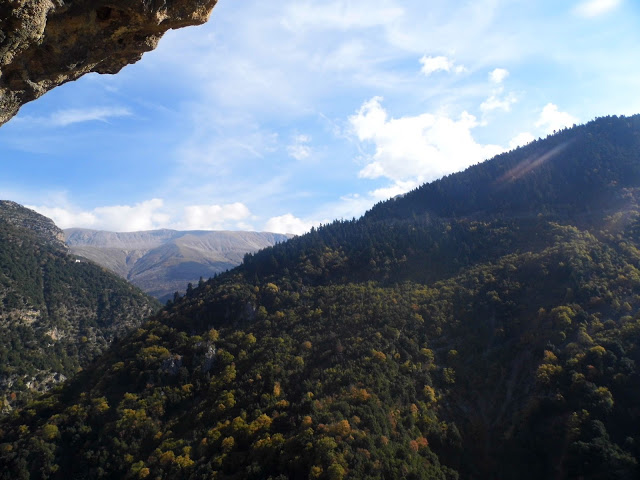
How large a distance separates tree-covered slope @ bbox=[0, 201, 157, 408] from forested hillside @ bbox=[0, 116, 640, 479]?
34.8 metres

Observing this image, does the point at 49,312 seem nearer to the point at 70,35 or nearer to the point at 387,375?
the point at 387,375

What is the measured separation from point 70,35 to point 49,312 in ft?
475

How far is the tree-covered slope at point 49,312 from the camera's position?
98.6 m

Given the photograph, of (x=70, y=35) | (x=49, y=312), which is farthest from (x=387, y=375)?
(x=49, y=312)

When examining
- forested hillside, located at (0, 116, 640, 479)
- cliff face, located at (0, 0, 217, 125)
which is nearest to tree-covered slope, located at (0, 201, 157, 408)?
forested hillside, located at (0, 116, 640, 479)

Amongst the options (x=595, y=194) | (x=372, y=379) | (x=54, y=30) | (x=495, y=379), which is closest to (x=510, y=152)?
(x=595, y=194)

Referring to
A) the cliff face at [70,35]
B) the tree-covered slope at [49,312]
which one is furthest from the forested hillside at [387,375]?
the cliff face at [70,35]

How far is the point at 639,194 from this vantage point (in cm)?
11706

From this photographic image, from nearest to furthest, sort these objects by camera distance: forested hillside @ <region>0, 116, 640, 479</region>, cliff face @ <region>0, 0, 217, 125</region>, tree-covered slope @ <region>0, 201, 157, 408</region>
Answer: cliff face @ <region>0, 0, 217, 125</region> < forested hillside @ <region>0, 116, 640, 479</region> < tree-covered slope @ <region>0, 201, 157, 408</region>

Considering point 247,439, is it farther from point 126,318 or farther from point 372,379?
point 126,318

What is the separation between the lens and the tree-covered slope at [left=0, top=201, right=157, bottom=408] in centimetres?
9862

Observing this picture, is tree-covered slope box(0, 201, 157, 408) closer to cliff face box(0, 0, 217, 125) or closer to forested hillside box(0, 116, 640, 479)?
forested hillside box(0, 116, 640, 479)

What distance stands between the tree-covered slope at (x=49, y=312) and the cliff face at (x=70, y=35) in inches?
4141

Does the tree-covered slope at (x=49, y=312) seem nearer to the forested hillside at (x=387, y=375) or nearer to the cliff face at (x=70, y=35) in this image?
the forested hillside at (x=387, y=375)
